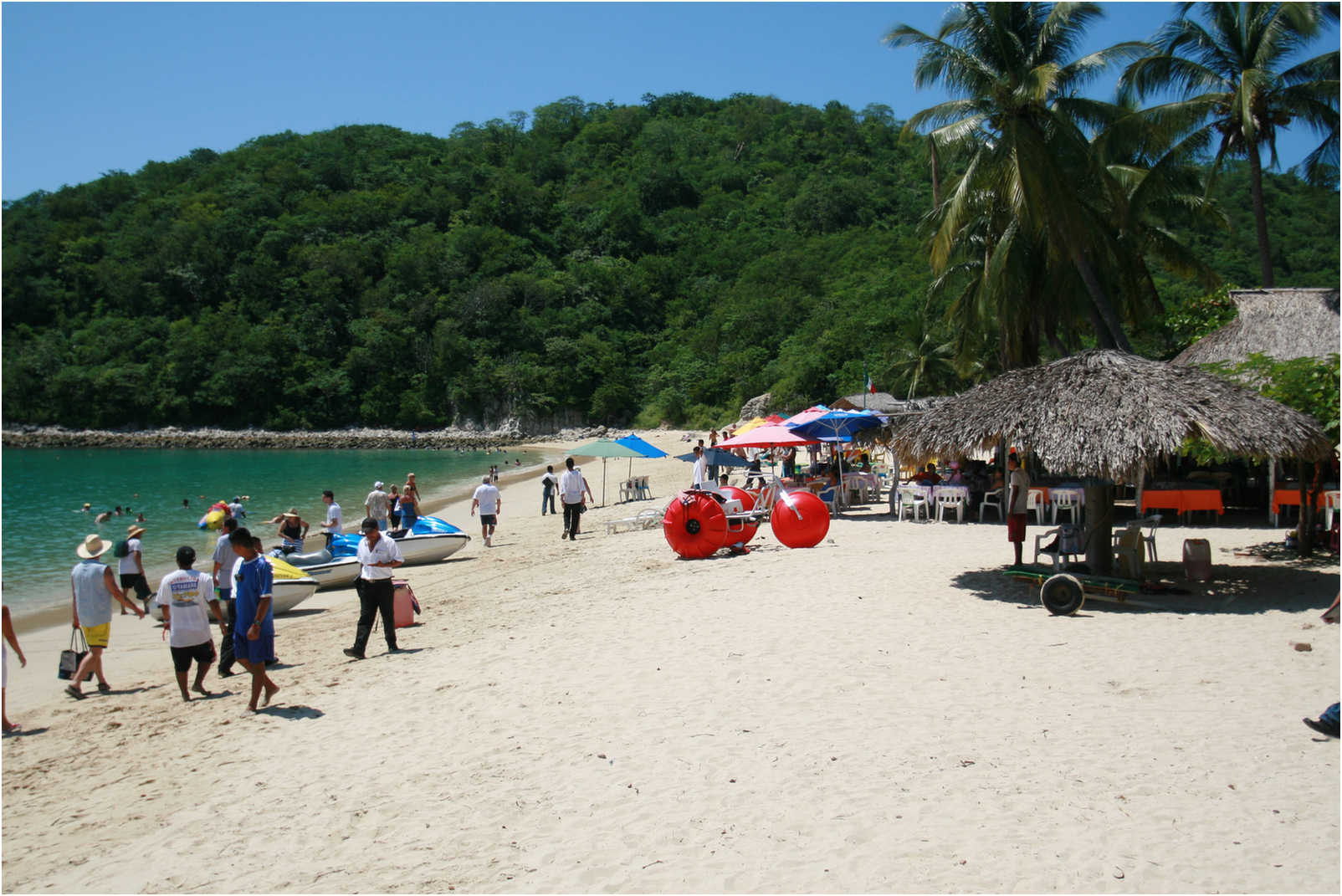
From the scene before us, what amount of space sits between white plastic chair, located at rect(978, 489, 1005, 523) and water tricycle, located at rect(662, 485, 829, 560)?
404 cm

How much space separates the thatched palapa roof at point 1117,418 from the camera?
Result: 8.54 m

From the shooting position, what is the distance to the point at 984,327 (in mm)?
19141

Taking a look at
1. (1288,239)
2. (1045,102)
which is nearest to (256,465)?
(1045,102)

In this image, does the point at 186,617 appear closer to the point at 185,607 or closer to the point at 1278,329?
the point at 185,607

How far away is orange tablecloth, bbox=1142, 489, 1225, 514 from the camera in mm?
13672

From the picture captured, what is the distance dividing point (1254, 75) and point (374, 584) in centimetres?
1671

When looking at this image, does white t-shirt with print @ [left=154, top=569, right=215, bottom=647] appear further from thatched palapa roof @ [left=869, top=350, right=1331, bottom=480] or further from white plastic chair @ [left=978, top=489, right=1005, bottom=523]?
white plastic chair @ [left=978, top=489, right=1005, bottom=523]

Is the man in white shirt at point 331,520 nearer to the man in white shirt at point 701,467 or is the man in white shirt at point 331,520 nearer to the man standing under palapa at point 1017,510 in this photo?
the man in white shirt at point 701,467

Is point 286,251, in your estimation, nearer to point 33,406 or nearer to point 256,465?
point 33,406

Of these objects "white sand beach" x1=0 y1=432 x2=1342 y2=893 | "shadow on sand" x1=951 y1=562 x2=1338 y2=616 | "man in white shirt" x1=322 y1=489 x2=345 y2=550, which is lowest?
"white sand beach" x1=0 y1=432 x2=1342 y2=893

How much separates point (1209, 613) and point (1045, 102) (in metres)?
9.27

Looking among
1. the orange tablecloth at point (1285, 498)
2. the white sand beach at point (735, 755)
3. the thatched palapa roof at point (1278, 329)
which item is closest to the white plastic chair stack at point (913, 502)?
the thatched palapa roof at point (1278, 329)

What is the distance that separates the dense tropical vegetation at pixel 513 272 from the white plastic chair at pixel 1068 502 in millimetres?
20140

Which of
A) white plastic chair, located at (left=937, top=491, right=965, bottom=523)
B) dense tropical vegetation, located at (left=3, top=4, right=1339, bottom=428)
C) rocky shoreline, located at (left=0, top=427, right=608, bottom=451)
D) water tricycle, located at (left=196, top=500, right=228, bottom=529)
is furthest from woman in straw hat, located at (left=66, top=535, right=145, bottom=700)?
rocky shoreline, located at (left=0, top=427, right=608, bottom=451)
